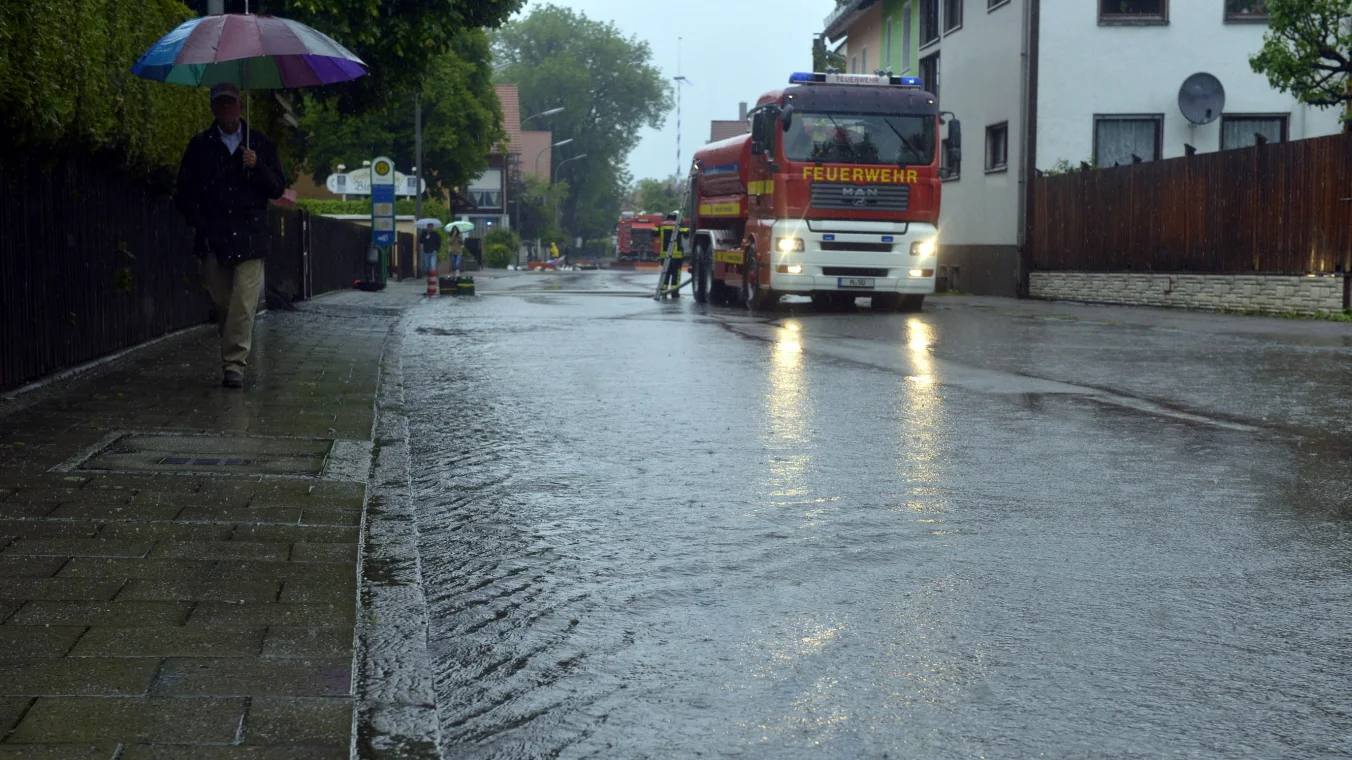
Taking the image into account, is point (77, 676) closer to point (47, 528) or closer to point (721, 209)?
point (47, 528)

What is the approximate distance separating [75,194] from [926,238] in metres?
15.4

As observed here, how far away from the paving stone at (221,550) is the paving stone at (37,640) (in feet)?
3.03

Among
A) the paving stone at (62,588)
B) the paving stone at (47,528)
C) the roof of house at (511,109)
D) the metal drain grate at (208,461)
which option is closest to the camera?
the paving stone at (62,588)

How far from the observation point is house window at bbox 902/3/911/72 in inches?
1731

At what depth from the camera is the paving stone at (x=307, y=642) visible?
411 centimetres

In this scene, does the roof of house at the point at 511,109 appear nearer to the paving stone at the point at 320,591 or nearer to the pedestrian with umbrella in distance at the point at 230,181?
the pedestrian with umbrella in distance at the point at 230,181

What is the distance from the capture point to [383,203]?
35250 mm

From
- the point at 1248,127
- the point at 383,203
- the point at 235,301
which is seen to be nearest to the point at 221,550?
the point at 235,301

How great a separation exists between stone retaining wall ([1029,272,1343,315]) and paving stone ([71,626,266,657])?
19.7m

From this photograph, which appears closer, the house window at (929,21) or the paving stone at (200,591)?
the paving stone at (200,591)

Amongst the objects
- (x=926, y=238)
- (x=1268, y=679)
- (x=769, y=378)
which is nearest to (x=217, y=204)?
(x=769, y=378)

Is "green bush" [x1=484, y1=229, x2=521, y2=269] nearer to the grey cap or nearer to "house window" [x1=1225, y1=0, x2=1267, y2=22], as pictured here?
"house window" [x1=1225, y1=0, x2=1267, y2=22]

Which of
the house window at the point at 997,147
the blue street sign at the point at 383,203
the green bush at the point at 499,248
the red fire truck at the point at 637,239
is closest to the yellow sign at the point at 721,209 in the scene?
the house window at the point at 997,147

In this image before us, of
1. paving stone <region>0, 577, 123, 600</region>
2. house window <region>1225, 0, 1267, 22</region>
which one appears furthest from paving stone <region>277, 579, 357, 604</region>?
house window <region>1225, 0, 1267, 22</region>
